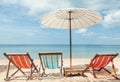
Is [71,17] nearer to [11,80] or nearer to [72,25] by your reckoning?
[72,25]

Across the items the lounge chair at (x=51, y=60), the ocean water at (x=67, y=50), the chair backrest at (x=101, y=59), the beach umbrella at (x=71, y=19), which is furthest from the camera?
the ocean water at (x=67, y=50)

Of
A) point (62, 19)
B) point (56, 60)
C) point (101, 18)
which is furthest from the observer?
point (62, 19)

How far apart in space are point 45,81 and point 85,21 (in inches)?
106

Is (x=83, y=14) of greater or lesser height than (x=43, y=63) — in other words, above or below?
above

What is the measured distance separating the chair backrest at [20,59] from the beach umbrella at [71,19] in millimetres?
1623

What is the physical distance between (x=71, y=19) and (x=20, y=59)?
7.93 feet

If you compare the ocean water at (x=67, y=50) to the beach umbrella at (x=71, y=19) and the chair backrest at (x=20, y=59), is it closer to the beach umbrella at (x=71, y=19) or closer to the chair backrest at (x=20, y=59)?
the beach umbrella at (x=71, y=19)

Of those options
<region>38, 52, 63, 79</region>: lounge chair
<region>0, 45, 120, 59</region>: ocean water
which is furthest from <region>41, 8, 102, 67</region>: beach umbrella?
<region>0, 45, 120, 59</region>: ocean water

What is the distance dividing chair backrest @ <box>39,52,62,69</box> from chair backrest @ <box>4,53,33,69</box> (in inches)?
15.0

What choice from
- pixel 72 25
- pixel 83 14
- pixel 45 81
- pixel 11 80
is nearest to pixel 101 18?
pixel 83 14

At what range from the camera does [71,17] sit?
7.80m

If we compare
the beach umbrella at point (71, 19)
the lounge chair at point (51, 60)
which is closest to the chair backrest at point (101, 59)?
the lounge chair at point (51, 60)

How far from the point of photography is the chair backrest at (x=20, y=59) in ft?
20.2

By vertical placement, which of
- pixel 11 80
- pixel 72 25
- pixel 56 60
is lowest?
pixel 11 80
